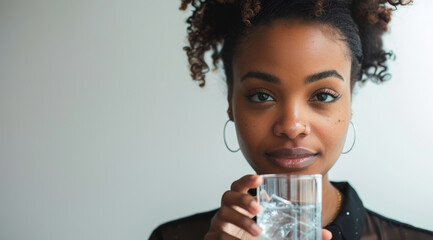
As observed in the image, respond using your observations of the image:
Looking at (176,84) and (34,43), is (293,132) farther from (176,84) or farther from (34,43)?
(34,43)

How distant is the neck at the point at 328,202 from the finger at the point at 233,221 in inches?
14.2

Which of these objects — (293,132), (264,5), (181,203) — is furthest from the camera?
(181,203)

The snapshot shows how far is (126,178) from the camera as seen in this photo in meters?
1.74

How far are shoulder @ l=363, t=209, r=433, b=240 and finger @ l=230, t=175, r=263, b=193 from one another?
573 mm

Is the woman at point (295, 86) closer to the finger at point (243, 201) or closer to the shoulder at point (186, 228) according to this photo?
the finger at point (243, 201)

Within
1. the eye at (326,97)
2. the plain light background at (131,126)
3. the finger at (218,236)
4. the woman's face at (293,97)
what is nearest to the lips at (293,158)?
the woman's face at (293,97)

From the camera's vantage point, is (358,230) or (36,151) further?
(36,151)

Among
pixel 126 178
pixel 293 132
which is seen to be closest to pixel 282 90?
pixel 293 132

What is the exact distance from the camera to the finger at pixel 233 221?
833mm

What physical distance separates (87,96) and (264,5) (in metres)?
→ 0.84

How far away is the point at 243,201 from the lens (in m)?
0.89

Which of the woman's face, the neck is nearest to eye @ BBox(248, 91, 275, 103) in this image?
the woman's face

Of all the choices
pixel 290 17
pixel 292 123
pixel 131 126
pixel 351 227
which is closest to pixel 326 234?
pixel 292 123

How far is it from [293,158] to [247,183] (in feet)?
0.83
